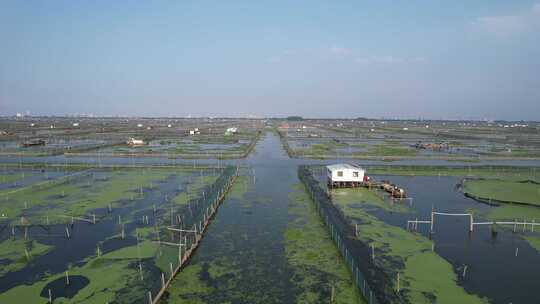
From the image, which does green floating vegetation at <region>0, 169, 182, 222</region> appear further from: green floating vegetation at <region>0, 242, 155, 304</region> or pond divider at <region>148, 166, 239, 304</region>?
green floating vegetation at <region>0, 242, 155, 304</region>

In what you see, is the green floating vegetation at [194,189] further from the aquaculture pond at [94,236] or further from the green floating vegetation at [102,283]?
the green floating vegetation at [102,283]

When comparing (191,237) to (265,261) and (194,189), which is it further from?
(194,189)

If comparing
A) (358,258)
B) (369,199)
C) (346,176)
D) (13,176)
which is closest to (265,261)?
(358,258)

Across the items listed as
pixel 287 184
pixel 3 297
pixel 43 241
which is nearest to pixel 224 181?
pixel 287 184

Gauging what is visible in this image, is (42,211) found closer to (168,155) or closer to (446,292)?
(446,292)

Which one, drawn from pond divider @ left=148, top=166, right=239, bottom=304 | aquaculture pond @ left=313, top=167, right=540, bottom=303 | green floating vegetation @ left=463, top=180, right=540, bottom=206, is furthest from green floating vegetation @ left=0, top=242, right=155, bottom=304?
green floating vegetation @ left=463, top=180, right=540, bottom=206

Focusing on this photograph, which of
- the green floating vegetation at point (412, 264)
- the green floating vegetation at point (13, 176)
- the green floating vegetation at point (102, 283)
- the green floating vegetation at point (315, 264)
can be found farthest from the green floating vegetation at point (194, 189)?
the green floating vegetation at point (13, 176)
